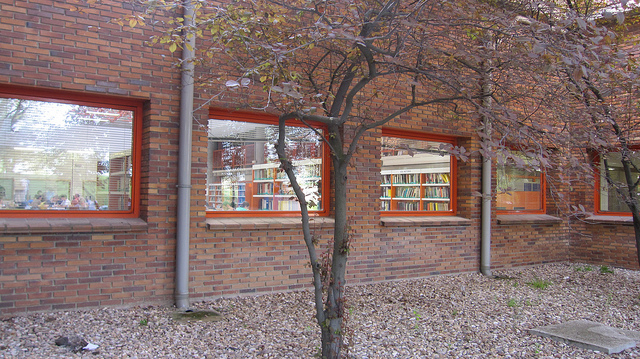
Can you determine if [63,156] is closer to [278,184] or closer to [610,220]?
[278,184]

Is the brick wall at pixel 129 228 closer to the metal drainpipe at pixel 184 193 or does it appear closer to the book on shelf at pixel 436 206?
the metal drainpipe at pixel 184 193

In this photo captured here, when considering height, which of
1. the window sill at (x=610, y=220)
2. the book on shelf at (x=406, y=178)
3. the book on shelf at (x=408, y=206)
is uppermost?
the book on shelf at (x=406, y=178)

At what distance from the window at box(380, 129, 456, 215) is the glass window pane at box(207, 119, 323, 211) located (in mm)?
1344

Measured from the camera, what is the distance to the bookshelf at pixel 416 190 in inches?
320

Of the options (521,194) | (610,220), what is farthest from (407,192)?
(610,220)

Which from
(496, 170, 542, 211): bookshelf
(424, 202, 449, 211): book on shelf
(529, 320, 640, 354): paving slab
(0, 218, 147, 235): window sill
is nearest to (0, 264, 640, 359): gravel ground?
(529, 320, 640, 354): paving slab

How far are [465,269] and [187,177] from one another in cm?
527

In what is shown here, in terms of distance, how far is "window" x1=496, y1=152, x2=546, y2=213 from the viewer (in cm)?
966

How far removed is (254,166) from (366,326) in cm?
278

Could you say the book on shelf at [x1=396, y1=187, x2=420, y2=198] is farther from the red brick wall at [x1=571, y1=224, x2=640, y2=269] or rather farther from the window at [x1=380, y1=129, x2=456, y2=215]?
the red brick wall at [x1=571, y1=224, x2=640, y2=269]

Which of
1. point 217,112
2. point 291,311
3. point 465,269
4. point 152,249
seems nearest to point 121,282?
point 152,249

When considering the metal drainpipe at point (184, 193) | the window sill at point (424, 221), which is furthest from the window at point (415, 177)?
the metal drainpipe at point (184, 193)

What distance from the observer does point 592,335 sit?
5.03 meters

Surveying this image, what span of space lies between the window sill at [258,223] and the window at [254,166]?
5.5 inches
